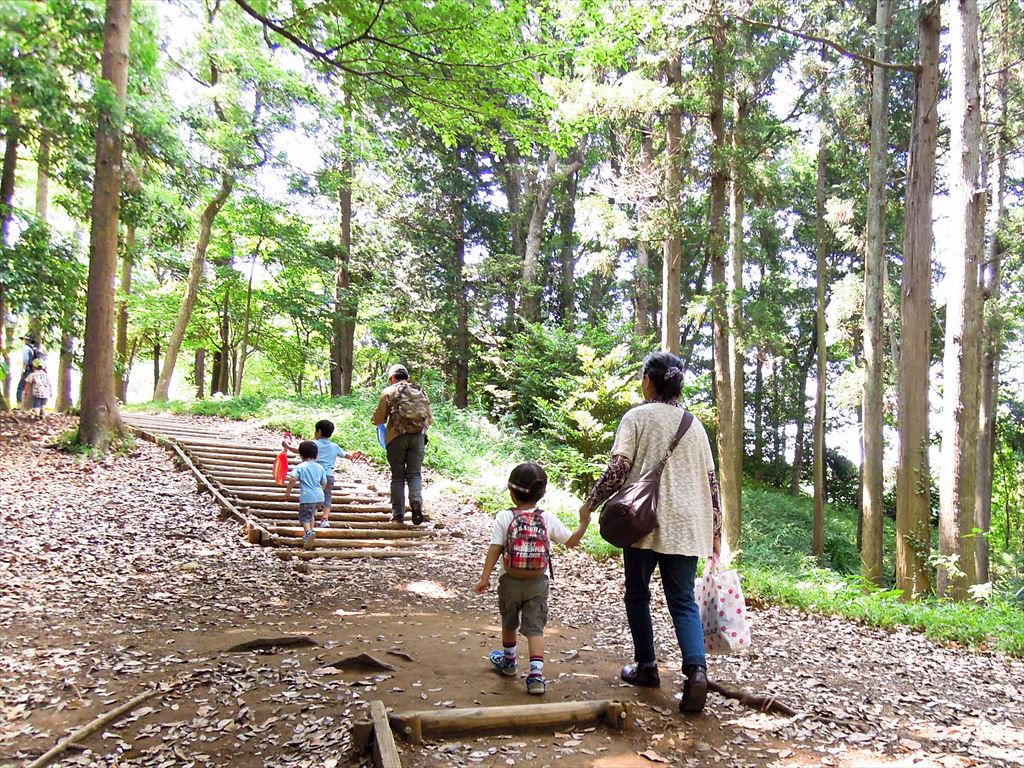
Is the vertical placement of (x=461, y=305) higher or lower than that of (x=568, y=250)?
lower

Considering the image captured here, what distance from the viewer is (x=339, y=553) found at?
7.97 m

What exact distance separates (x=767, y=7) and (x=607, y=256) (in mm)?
7422

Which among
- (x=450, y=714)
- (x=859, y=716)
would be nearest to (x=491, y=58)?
(x=450, y=714)

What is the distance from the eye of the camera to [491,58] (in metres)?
6.62

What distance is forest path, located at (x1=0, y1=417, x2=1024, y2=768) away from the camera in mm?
3326

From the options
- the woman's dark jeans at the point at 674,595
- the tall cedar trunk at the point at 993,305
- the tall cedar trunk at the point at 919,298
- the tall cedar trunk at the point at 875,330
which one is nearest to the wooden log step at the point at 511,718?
the woman's dark jeans at the point at 674,595

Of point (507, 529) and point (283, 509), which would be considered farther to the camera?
point (283, 509)

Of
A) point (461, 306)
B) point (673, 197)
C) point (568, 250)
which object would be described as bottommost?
point (461, 306)

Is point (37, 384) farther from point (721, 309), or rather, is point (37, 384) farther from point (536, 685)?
point (536, 685)

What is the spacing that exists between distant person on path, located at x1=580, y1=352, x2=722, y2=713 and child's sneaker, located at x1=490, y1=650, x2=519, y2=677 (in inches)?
33.2

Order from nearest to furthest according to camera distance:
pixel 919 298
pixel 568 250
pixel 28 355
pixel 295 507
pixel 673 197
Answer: pixel 919 298, pixel 295 507, pixel 673 197, pixel 28 355, pixel 568 250

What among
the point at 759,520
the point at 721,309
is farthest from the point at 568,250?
the point at 721,309

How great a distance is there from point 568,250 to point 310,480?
1936 cm

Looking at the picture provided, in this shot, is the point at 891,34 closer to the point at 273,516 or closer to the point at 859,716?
the point at 859,716
